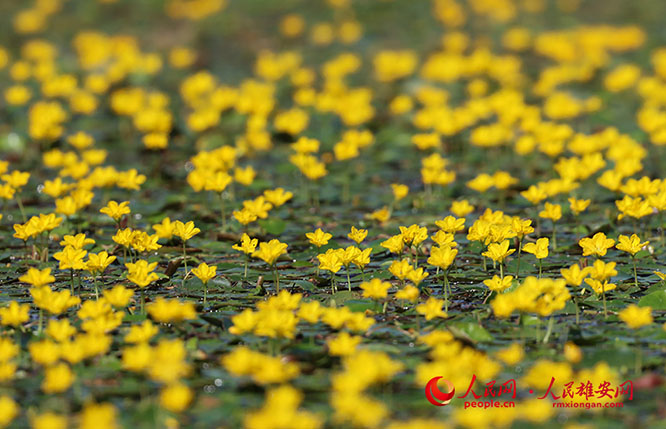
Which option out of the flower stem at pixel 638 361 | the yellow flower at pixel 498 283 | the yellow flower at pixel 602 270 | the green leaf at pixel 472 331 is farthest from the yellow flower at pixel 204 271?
the flower stem at pixel 638 361

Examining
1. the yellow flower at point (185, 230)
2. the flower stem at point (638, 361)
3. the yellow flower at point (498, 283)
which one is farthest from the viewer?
the yellow flower at point (185, 230)

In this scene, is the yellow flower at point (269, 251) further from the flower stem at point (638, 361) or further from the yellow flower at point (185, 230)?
the flower stem at point (638, 361)

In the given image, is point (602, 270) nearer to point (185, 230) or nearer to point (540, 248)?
point (540, 248)

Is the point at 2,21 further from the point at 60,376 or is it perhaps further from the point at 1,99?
the point at 60,376

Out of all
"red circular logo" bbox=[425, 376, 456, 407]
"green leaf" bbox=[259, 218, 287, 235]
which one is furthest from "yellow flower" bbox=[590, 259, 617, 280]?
"green leaf" bbox=[259, 218, 287, 235]

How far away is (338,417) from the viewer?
3.58 meters

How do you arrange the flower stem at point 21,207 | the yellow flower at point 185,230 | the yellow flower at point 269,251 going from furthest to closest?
the flower stem at point 21,207
the yellow flower at point 185,230
the yellow flower at point 269,251

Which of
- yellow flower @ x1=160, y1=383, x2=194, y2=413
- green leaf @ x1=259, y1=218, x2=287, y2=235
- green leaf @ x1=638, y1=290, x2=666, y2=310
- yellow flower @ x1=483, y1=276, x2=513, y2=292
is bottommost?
yellow flower @ x1=160, y1=383, x2=194, y2=413

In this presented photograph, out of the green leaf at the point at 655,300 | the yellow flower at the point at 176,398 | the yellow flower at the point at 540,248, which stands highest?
the yellow flower at the point at 540,248

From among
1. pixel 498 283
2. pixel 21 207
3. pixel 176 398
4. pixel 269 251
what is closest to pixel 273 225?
pixel 269 251

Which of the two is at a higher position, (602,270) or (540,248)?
(540,248)

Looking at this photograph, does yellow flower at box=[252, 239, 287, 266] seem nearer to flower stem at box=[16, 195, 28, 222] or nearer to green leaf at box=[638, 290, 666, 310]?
green leaf at box=[638, 290, 666, 310]

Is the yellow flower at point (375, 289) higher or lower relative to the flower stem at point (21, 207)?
lower

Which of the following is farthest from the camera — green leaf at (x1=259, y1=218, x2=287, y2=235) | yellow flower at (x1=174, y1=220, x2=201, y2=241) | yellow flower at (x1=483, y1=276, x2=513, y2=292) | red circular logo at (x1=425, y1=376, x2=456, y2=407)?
green leaf at (x1=259, y1=218, x2=287, y2=235)
